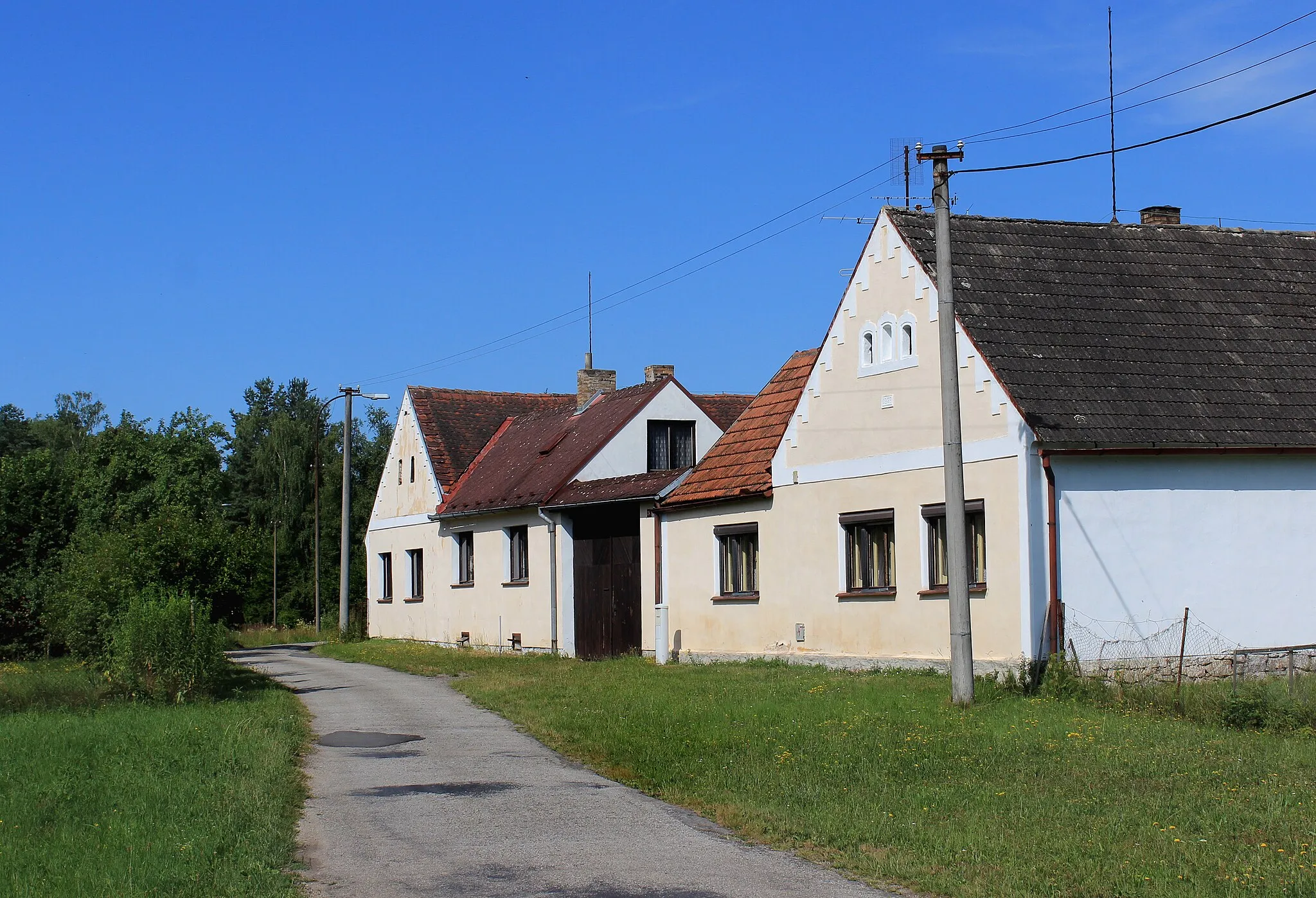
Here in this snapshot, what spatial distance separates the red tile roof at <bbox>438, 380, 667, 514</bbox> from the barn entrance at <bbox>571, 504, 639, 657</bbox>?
53.6 inches

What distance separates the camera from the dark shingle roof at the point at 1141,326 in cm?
1778

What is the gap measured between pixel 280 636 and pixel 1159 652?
36.9 metres

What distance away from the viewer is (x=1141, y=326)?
19.4 meters

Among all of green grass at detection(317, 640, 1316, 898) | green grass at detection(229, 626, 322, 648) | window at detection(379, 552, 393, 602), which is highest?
window at detection(379, 552, 393, 602)

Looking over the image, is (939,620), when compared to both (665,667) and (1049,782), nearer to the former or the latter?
(665,667)

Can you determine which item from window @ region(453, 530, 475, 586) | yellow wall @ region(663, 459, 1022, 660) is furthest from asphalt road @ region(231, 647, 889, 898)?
window @ region(453, 530, 475, 586)

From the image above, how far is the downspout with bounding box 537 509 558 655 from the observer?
29.1 metres

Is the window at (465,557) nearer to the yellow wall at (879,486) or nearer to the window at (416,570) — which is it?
the window at (416,570)

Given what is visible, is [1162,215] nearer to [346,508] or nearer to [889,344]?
[889,344]

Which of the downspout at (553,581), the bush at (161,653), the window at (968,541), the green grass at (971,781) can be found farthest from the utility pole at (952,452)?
the downspout at (553,581)

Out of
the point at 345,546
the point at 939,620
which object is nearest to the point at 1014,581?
the point at 939,620

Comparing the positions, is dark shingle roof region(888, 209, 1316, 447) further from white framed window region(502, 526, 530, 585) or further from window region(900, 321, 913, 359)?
white framed window region(502, 526, 530, 585)

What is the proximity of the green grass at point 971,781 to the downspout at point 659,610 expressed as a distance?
713 cm

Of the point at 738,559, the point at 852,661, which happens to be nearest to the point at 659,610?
the point at 738,559
